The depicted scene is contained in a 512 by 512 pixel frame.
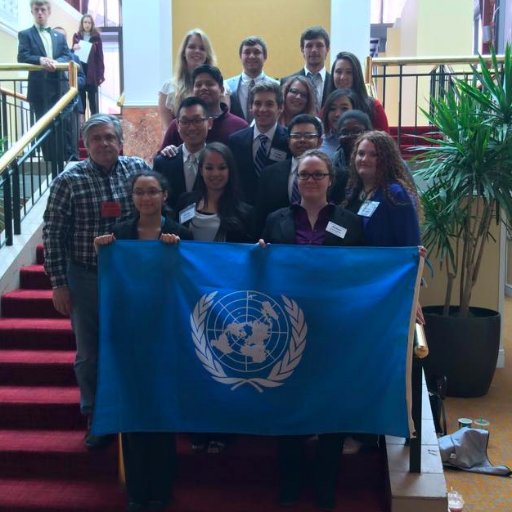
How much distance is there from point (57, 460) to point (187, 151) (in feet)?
6.05

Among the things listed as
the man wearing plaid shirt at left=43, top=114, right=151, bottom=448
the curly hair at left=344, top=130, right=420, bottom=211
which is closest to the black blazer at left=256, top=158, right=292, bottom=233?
the curly hair at left=344, top=130, right=420, bottom=211

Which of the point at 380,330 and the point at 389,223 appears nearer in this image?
the point at 380,330

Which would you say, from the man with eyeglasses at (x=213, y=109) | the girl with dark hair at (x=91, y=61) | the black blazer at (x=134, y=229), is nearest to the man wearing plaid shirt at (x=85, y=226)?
the black blazer at (x=134, y=229)

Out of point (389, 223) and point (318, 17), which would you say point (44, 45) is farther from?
point (389, 223)

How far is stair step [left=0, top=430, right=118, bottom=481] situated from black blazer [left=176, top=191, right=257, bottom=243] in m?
1.32

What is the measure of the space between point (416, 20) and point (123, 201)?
11815 mm

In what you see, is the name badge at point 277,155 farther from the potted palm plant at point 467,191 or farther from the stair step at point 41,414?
the potted palm plant at point 467,191

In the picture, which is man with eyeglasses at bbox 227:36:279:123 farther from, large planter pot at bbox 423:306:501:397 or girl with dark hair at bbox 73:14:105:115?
girl with dark hair at bbox 73:14:105:115

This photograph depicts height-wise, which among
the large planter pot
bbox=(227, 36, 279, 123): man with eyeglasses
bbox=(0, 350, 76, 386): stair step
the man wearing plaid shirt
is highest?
bbox=(227, 36, 279, 123): man with eyeglasses

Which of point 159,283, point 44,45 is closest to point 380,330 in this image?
point 159,283

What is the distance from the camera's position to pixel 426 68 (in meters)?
13.2

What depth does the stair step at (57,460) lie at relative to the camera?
3.56 meters

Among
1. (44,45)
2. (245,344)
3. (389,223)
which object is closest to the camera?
(245,344)

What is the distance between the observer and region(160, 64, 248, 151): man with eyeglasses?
4008mm
